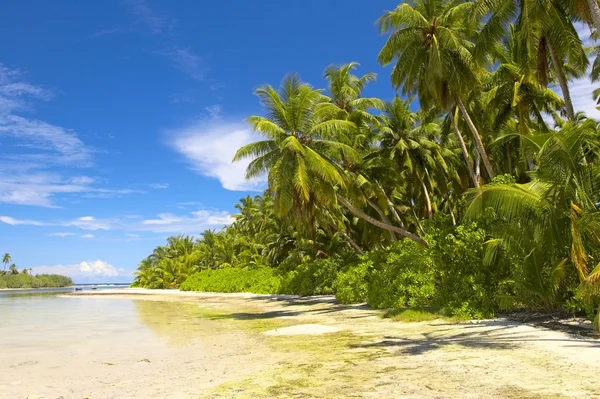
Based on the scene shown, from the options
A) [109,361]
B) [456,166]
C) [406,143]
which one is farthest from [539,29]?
[456,166]

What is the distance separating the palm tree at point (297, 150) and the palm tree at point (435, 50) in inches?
141

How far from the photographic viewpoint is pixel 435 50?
58.3 feet

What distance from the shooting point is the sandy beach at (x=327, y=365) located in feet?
20.0

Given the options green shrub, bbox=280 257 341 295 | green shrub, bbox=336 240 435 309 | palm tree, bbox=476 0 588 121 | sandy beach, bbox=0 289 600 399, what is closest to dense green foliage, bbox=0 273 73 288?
green shrub, bbox=280 257 341 295

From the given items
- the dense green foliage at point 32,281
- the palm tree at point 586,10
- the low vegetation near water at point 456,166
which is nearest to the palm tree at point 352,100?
the low vegetation near water at point 456,166

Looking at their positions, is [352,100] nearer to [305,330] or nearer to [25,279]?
[305,330]

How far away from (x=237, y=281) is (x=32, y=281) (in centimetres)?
13429

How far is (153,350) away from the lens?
11.4 metres

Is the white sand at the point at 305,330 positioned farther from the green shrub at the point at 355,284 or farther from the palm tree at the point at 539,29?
the palm tree at the point at 539,29

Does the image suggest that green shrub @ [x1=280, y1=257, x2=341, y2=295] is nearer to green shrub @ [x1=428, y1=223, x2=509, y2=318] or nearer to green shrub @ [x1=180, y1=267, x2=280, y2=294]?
green shrub @ [x1=180, y1=267, x2=280, y2=294]

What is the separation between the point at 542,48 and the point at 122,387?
50.6ft

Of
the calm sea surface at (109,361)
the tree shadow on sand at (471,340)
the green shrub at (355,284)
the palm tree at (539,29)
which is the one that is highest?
the palm tree at (539,29)

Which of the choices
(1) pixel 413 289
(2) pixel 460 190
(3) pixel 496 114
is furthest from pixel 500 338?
(2) pixel 460 190

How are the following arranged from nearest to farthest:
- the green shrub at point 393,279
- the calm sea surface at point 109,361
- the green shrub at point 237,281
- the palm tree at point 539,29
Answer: the calm sea surface at point 109,361 → the palm tree at point 539,29 → the green shrub at point 393,279 → the green shrub at point 237,281
